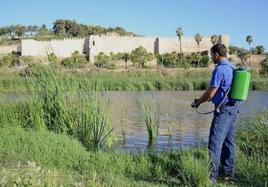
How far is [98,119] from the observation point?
8492 millimetres

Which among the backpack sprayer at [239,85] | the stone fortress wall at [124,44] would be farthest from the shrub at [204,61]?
the backpack sprayer at [239,85]

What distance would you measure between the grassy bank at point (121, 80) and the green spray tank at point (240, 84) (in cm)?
389

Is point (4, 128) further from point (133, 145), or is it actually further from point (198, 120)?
point (198, 120)

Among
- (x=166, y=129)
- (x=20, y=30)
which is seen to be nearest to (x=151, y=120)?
(x=166, y=129)

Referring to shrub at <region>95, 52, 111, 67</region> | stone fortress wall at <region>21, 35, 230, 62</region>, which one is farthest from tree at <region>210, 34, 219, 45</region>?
shrub at <region>95, 52, 111, 67</region>

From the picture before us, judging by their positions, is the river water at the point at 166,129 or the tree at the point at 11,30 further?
the tree at the point at 11,30

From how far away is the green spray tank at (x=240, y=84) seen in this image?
5.57 meters

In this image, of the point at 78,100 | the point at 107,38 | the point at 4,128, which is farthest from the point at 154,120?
the point at 107,38

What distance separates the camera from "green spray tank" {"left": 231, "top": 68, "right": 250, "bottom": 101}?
18.3 ft

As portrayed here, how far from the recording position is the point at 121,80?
111 feet

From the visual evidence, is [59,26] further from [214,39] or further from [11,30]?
[214,39]

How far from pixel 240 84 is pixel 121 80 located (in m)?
28.3

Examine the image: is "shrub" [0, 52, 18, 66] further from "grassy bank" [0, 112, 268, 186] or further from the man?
the man

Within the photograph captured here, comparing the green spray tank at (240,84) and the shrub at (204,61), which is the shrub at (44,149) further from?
the shrub at (204,61)
